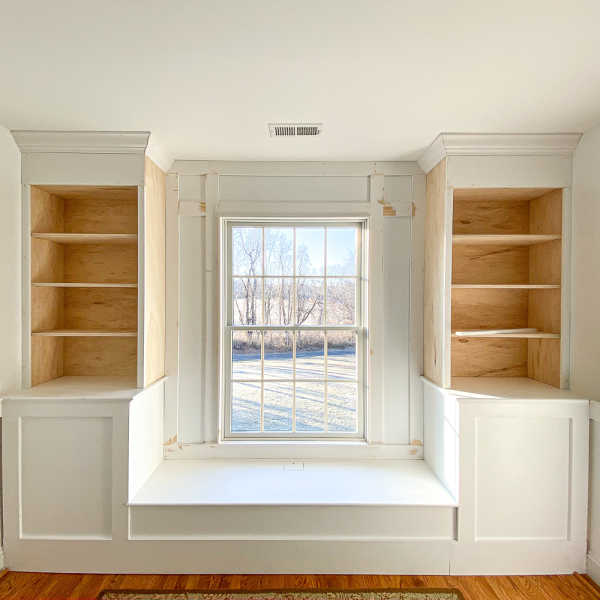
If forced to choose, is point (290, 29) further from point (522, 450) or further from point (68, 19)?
point (522, 450)

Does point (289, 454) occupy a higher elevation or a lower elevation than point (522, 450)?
lower

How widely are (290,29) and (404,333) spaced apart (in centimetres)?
215

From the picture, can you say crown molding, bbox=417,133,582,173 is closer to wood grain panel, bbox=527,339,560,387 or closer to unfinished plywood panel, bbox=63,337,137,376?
wood grain panel, bbox=527,339,560,387

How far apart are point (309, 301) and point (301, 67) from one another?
1.75 meters

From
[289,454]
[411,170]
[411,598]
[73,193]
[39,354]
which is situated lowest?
[411,598]

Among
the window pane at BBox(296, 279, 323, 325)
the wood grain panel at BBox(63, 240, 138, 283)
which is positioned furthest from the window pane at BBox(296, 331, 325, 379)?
the wood grain panel at BBox(63, 240, 138, 283)

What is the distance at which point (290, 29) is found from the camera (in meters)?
1.53

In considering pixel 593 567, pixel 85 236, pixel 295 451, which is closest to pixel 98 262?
pixel 85 236

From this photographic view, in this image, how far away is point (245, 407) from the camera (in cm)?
318

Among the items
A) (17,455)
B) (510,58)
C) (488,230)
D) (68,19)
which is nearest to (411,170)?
(488,230)

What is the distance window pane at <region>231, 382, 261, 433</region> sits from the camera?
3168 millimetres

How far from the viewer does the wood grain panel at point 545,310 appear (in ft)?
8.92

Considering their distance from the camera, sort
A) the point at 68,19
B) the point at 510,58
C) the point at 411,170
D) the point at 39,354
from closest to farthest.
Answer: the point at 68,19
the point at 510,58
the point at 39,354
the point at 411,170

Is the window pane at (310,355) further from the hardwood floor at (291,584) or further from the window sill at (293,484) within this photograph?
the hardwood floor at (291,584)
